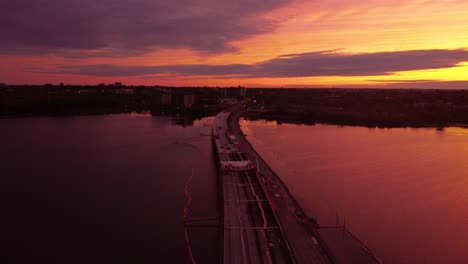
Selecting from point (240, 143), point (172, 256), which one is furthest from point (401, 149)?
point (172, 256)

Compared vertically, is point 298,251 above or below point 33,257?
above

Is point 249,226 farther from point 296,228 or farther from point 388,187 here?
point 388,187

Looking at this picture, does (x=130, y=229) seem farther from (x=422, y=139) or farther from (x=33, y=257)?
(x=422, y=139)

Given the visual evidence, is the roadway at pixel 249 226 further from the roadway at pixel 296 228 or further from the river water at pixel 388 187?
the river water at pixel 388 187

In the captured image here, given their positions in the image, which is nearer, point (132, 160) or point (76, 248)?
point (76, 248)

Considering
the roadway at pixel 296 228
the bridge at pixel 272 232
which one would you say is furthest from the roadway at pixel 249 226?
the roadway at pixel 296 228

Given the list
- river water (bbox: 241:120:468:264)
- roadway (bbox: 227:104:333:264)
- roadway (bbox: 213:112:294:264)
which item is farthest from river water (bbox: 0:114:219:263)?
river water (bbox: 241:120:468:264)
